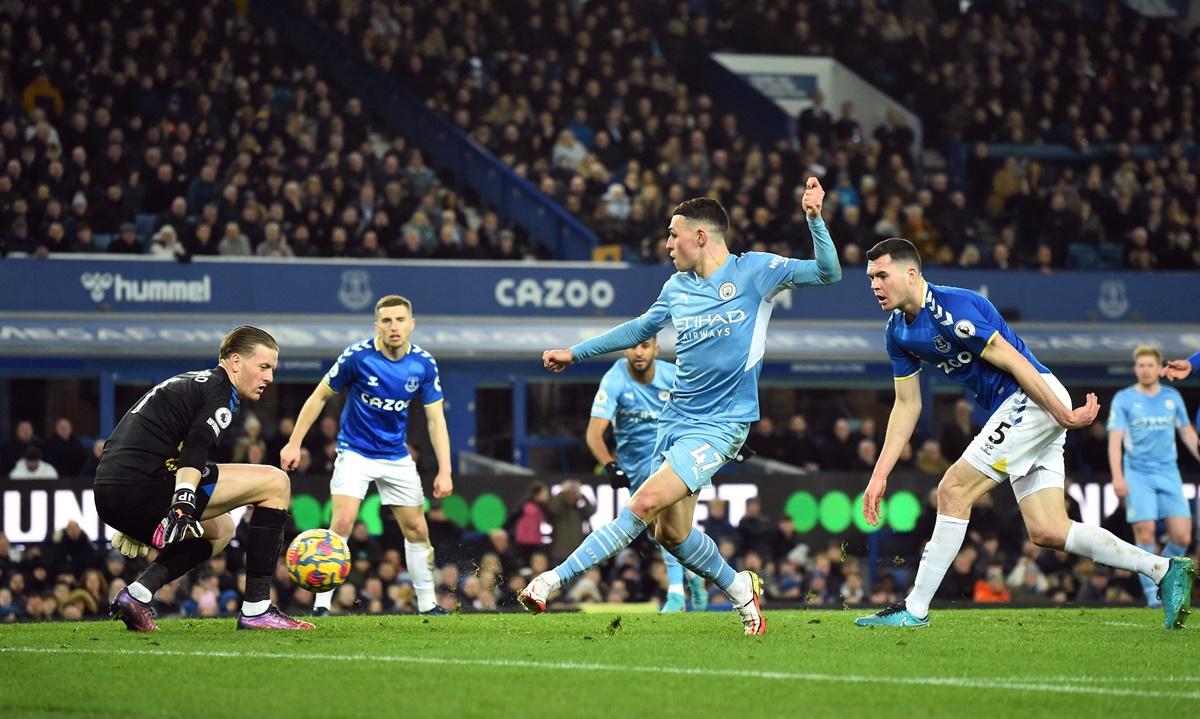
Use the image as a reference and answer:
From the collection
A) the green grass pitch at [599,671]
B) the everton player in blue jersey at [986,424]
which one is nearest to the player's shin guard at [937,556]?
the everton player in blue jersey at [986,424]

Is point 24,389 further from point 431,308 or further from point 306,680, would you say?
point 306,680

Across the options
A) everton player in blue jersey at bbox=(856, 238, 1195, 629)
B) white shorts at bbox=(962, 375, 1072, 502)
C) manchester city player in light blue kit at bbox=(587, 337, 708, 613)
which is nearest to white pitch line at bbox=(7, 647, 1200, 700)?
everton player in blue jersey at bbox=(856, 238, 1195, 629)

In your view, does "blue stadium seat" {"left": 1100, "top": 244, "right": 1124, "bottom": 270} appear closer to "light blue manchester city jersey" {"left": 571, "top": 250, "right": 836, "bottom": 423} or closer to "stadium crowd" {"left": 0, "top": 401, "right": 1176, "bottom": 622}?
"stadium crowd" {"left": 0, "top": 401, "right": 1176, "bottom": 622}

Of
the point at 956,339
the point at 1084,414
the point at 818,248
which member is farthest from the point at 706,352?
the point at 1084,414

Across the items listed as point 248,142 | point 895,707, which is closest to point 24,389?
point 248,142

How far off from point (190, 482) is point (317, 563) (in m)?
1.77

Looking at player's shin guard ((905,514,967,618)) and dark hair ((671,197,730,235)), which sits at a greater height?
dark hair ((671,197,730,235))

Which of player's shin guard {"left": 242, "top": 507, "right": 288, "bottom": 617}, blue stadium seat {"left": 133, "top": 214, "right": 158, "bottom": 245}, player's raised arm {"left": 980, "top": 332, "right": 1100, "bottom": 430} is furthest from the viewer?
Answer: blue stadium seat {"left": 133, "top": 214, "right": 158, "bottom": 245}

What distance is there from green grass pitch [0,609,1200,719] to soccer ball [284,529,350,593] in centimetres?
28

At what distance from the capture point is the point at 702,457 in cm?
958

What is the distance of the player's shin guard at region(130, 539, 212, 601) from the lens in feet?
32.3

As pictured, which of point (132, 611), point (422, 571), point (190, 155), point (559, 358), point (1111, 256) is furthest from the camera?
point (1111, 256)

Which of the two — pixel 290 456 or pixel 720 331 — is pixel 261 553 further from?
pixel 720 331

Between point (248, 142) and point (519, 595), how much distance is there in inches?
606
